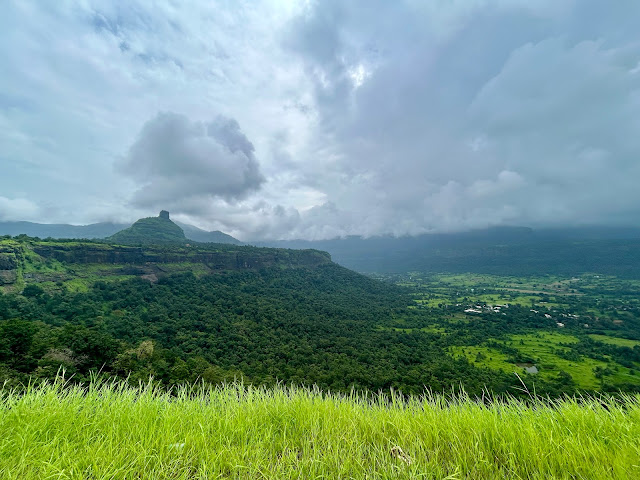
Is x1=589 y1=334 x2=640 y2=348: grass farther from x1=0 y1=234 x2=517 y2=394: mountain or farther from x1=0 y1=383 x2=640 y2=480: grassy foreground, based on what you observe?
x1=0 y1=383 x2=640 y2=480: grassy foreground

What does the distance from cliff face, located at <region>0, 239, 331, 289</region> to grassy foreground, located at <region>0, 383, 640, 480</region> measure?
2797 inches

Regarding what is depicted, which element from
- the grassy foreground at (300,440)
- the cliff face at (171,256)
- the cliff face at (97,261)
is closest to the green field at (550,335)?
the grassy foreground at (300,440)

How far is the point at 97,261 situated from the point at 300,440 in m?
90.6

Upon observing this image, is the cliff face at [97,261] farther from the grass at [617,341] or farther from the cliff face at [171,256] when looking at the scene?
the grass at [617,341]

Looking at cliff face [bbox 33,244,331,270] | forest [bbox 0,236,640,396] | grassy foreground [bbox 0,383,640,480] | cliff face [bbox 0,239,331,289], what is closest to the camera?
grassy foreground [bbox 0,383,640,480]

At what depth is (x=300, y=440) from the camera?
2.37 meters

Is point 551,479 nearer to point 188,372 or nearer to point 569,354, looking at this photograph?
point 188,372

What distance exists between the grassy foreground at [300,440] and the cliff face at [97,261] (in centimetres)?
7104

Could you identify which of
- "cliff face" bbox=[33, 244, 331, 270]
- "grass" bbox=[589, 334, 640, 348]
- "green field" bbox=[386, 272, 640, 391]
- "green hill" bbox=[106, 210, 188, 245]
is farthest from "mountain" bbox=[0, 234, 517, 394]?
"green hill" bbox=[106, 210, 188, 245]

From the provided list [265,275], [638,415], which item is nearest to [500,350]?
[638,415]

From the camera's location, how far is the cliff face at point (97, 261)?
166ft

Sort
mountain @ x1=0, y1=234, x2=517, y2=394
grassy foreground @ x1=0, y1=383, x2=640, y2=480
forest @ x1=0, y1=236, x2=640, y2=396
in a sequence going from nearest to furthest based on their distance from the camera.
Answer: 1. grassy foreground @ x1=0, y1=383, x2=640, y2=480
2. mountain @ x1=0, y1=234, x2=517, y2=394
3. forest @ x1=0, y1=236, x2=640, y2=396

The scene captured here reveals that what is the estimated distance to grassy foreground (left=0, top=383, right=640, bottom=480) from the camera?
1.79 metres

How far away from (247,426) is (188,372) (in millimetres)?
26446
